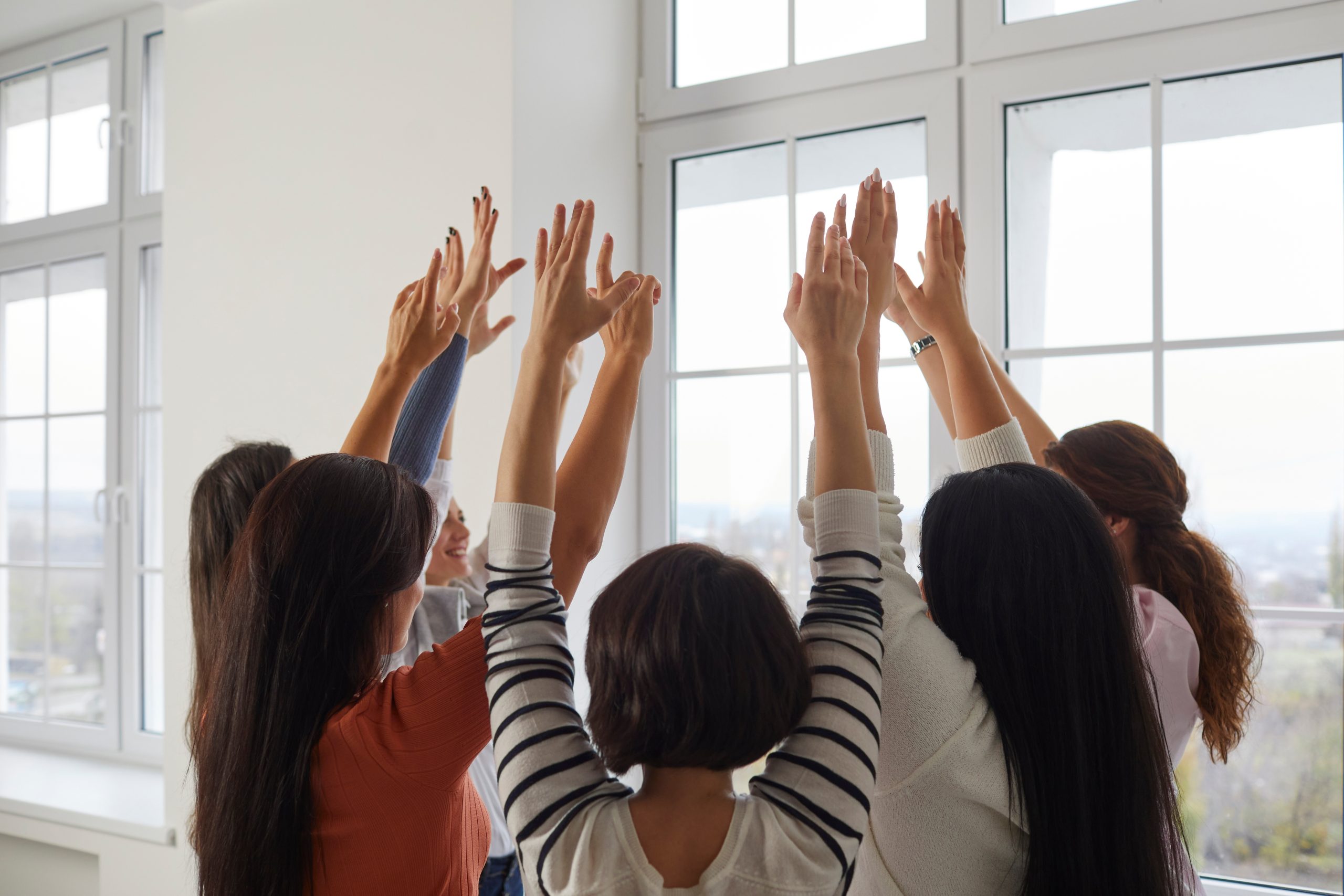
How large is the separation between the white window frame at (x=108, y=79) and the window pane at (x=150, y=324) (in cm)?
19

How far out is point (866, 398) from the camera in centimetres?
110

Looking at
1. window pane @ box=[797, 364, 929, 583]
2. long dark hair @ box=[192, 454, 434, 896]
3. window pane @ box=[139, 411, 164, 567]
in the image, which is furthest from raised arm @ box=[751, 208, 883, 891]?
window pane @ box=[139, 411, 164, 567]

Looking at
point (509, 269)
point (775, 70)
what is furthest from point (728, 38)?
point (509, 269)

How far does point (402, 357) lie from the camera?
4.17 ft

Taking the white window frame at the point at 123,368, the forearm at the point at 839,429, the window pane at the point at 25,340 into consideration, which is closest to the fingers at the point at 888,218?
the forearm at the point at 839,429

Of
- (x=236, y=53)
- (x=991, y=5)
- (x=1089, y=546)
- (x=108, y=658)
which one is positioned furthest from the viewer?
(x=108, y=658)

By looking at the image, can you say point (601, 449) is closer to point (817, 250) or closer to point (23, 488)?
point (817, 250)

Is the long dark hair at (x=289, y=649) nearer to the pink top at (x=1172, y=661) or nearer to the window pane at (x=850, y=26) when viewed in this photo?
the pink top at (x=1172, y=661)

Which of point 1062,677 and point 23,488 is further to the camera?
point 23,488

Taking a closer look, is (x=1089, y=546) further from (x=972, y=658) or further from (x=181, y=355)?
(x=181, y=355)

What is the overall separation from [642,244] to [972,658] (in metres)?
1.69

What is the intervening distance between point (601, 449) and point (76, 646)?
10.4ft

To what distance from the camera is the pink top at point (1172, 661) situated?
125 cm

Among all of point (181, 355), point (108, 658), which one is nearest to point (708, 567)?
point (181, 355)
